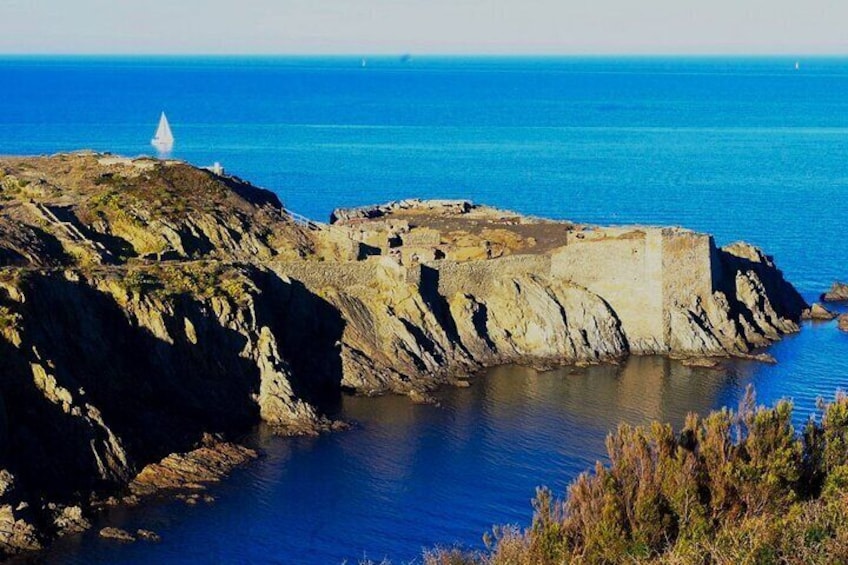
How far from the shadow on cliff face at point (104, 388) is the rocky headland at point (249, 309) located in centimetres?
8

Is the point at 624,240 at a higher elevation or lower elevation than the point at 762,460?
higher

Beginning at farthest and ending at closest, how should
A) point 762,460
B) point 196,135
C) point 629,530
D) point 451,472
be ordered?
point 196,135 → point 451,472 → point 762,460 → point 629,530

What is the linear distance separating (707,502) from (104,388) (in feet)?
79.8

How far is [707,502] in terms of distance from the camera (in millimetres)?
43344

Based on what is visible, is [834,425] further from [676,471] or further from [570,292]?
[570,292]

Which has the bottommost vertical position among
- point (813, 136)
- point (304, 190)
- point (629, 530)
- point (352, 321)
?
point (629, 530)

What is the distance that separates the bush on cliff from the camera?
130ft

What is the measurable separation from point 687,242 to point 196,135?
4573 inches

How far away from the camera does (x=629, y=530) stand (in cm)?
4162

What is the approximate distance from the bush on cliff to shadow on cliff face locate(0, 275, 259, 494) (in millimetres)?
14728

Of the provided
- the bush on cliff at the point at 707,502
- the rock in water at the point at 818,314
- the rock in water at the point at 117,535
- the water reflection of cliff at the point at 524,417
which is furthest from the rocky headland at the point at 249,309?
the bush on cliff at the point at 707,502

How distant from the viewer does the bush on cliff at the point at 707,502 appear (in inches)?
1564

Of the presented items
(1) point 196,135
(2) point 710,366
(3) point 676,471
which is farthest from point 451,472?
(1) point 196,135

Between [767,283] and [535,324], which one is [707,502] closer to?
[535,324]
